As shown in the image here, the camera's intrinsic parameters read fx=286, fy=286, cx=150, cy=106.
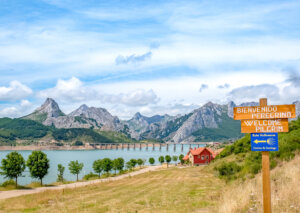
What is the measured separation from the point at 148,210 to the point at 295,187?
7230mm

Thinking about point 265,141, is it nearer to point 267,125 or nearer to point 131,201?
point 267,125

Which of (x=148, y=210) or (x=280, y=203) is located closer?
(x=280, y=203)

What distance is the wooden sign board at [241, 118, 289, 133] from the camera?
8.81 m

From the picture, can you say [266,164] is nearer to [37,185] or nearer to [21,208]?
[21,208]

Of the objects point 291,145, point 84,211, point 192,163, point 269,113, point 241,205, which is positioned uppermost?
point 269,113

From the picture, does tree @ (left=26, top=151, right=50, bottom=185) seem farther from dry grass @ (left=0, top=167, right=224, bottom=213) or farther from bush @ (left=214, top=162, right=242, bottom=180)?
bush @ (left=214, top=162, right=242, bottom=180)

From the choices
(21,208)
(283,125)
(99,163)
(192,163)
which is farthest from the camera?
(192,163)

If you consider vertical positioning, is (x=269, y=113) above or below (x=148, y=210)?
above

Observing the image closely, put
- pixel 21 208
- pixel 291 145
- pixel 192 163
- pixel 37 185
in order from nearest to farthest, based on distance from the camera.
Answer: pixel 21 208, pixel 291 145, pixel 37 185, pixel 192 163

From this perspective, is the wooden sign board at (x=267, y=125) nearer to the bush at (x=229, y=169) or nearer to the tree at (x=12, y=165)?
the bush at (x=229, y=169)

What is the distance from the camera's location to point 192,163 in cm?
9200

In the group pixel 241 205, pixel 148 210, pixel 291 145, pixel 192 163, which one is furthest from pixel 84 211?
pixel 192 163

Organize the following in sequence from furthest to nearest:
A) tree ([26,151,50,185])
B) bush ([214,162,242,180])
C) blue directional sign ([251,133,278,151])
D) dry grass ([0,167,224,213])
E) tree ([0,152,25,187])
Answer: tree ([26,151,50,185]) < tree ([0,152,25,187]) < bush ([214,162,242,180]) < dry grass ([0,167,224,213]) < blue directional sign ([251,133,278,151])

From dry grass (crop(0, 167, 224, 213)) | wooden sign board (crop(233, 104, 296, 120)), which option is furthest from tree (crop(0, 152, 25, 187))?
wooden sign board (crop(233, 104, 296, 120))
